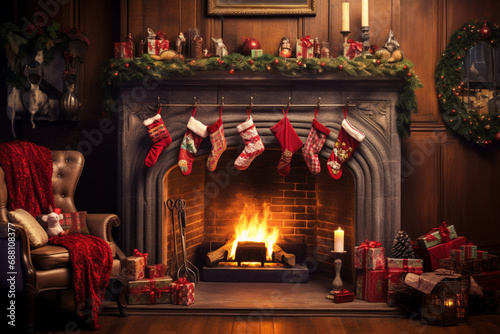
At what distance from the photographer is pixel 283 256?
5145mm

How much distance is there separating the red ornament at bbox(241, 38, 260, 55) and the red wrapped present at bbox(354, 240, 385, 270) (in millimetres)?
1832

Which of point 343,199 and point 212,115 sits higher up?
point 212,115

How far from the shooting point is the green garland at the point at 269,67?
452 centimetres

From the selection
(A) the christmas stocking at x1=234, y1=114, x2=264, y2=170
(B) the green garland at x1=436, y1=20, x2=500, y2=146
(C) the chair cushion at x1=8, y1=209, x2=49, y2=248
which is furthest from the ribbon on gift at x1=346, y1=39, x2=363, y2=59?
(C) the chair cushion at x1=8, y1=209, x2=49, y2=248

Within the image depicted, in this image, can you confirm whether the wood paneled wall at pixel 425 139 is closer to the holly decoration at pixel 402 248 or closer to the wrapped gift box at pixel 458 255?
the holly decoration at pixel 402 248

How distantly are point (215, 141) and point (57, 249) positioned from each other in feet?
4.82

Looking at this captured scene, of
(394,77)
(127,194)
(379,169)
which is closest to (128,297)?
(127,194)

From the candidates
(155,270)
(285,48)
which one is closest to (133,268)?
(155,270)

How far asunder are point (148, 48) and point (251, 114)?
1016 mm

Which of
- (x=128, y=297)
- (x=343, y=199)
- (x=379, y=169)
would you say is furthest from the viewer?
(x=343, y=199)

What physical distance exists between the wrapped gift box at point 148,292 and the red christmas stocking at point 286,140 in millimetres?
1329

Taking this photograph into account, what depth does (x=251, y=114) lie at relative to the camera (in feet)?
15.3

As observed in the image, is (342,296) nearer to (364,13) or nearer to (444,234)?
(444,234)

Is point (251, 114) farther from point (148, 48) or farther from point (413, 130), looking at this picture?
point (413, 130)
